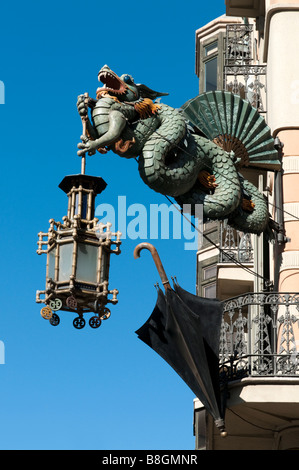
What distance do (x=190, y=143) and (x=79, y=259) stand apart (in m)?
3.02

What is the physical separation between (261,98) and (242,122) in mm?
5503

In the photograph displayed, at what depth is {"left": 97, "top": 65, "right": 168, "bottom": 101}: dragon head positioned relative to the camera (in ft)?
52.5

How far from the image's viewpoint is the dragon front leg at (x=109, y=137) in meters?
15.4

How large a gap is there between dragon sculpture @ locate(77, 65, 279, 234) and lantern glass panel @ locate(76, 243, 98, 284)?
1538mm

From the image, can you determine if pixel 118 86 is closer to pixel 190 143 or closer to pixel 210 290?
pixel 190 143

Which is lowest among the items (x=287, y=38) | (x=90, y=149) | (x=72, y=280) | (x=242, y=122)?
(x=72, y=280)

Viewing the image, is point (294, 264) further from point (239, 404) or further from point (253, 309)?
point (239, 404)

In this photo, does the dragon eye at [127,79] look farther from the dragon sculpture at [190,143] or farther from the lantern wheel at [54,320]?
the lantern wheel at [54,320]

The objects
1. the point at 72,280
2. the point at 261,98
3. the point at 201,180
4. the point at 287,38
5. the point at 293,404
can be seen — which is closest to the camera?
the point at 72,280

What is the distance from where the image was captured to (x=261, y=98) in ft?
74.7

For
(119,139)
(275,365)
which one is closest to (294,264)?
(275,365)

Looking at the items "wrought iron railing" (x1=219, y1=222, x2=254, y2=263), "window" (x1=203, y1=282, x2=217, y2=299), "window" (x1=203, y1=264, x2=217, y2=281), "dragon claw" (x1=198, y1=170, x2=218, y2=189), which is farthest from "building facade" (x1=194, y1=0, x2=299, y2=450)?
"window" (x1=203, y1=264, x2=217, y2=281)

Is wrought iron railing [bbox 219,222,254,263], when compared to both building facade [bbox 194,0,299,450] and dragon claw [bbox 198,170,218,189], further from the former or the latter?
dragon claw [bbox 198,170,218,189]

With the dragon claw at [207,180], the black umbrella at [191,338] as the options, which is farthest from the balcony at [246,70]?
the black umbrella at [191,338]
